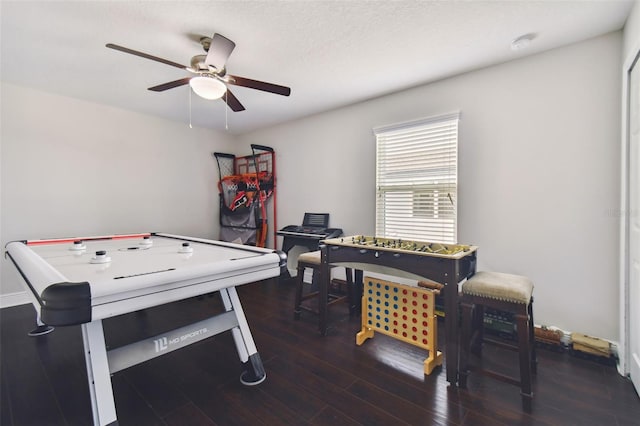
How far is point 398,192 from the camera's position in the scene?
3.28m

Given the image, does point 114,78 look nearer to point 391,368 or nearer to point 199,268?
point 199,268

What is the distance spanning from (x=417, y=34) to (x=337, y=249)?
1797 millimetres

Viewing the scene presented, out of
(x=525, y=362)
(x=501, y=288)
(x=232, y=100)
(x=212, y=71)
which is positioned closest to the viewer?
(x=525, y=362)

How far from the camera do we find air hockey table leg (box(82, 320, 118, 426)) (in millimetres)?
1291

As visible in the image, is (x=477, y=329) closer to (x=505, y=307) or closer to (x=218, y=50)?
(x=505, y=307)

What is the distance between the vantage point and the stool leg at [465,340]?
5.89ft

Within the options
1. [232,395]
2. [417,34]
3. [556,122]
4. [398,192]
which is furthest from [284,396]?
[556,122]

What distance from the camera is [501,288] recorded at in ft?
5.64

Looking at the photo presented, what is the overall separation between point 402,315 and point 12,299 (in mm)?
4255

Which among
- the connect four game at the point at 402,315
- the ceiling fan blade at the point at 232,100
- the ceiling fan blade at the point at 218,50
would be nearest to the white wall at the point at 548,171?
the connect four game at the point at 402,315

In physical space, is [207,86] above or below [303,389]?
above

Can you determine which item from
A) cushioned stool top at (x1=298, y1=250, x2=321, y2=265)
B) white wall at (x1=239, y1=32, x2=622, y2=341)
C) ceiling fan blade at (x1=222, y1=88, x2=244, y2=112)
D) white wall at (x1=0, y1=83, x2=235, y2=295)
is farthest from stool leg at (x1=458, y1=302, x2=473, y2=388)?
white wall at (x1=0, y1=83, x2=235, y2=295)

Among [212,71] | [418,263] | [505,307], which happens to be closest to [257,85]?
[212,71]

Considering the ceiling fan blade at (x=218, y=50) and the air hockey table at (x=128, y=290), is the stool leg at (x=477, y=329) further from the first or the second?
the ceiling fan blade at (x=218, y=50)
